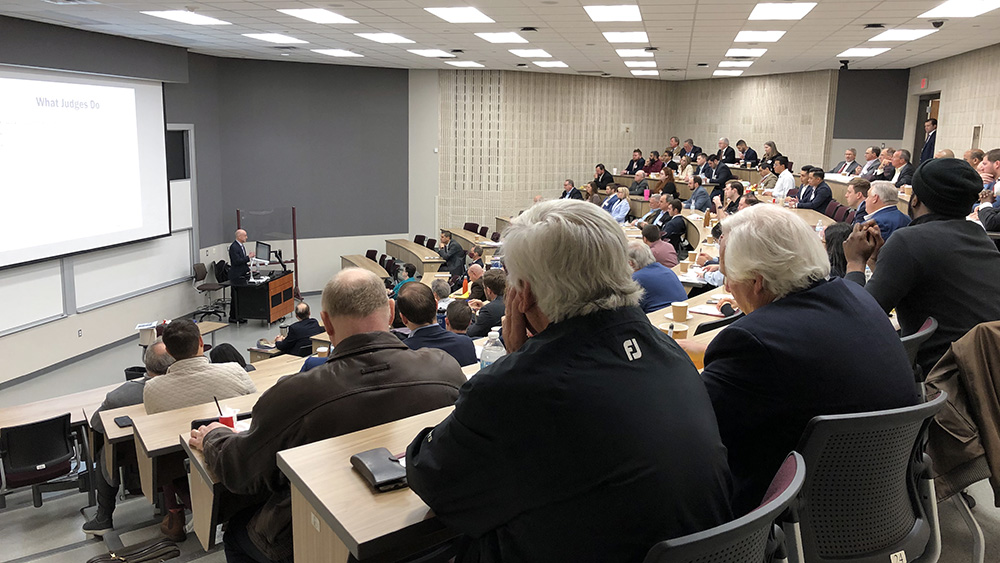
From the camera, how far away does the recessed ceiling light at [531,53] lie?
12375mm

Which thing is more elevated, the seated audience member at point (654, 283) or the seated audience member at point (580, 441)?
the seated audience member at point (580, 441)

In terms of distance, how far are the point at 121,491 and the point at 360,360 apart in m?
4.01

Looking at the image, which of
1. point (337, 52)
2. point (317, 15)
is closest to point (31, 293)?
point (317, 15)

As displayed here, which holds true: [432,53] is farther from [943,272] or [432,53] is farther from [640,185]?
[943,272]

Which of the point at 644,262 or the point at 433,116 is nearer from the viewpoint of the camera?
the point at 644,262

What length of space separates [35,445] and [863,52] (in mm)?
13213

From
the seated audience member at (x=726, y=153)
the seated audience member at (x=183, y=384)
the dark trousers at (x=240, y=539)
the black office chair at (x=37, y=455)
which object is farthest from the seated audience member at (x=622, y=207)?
the dark trousers at (x=240, y=539)

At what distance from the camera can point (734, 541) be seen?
131 cm

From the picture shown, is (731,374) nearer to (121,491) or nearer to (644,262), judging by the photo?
(644,262)

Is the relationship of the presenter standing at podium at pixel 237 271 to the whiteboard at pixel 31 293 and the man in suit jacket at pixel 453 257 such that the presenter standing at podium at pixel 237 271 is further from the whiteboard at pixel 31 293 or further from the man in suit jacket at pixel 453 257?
the man in suit jacket at pixel 453 257

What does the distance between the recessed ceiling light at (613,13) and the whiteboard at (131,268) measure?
7.79 metres

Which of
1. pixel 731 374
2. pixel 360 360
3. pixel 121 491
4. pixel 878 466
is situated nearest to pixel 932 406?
pixel 878 466

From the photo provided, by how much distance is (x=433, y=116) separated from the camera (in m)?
16.2

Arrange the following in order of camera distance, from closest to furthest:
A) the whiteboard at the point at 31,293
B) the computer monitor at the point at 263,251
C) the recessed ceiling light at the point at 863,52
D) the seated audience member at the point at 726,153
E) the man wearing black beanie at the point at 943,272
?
the man wearing black beanie at the point at 943,272 → the whiteboard at the point at 31,293 → the recessed ceiling light at the point at 863,52 → the computer monitor at the point at 263,251 → the seated audience member at the point at 726,153
